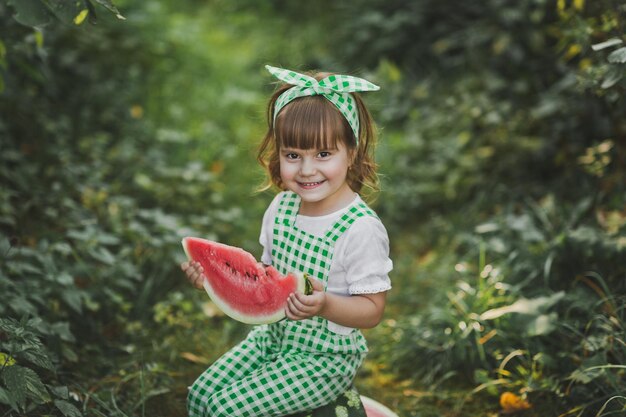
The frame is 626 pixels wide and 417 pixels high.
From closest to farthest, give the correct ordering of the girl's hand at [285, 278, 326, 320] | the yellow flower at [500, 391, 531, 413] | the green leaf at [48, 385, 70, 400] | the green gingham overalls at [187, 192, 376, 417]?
the girl's hand at [285, 278, 326, 320] → the green gingham overalls at [187, 192, 376, 417] → the green leaf at [48, 385, 70, 400] → the yellow flower at [500, 391, 531, 413]

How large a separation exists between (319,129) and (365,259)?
49 cm

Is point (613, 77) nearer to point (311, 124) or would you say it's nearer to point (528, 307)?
point (528, 307)

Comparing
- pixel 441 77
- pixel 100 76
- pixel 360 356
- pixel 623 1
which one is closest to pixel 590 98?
pixel 623 1

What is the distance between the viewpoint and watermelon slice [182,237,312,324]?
8.31 ft

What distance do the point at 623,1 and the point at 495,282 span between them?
152 centimetres

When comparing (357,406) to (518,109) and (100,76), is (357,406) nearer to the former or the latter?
(518,109)

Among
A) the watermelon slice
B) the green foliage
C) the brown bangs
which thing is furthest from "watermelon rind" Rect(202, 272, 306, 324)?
the green foliage

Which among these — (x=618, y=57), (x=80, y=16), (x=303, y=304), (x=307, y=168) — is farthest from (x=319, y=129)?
(x=618, y=57)

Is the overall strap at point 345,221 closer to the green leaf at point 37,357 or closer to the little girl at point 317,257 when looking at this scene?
the little girl at point 317,257

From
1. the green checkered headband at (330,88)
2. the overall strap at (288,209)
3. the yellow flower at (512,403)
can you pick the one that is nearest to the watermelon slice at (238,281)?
the overall strap at (288,209)

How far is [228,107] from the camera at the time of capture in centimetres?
677

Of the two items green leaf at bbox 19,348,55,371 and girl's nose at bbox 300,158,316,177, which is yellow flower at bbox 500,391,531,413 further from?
green leaf at bbox 19,348,55,371

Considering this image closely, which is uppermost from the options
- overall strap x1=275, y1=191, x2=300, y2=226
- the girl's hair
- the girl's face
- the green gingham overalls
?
the girl's hair

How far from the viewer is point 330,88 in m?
2.57
